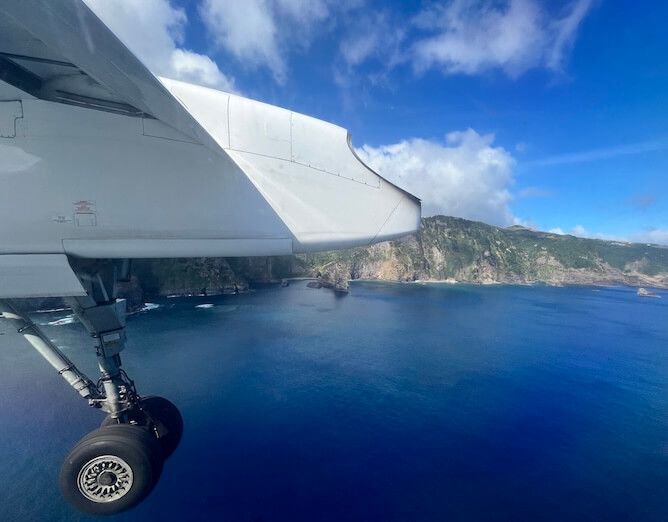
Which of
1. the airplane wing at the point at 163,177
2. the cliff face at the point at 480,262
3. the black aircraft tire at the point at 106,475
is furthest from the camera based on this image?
the cliff face at the point at 480,262

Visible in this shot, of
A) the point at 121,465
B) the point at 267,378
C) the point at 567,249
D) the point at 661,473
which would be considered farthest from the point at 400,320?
the point at 567,249

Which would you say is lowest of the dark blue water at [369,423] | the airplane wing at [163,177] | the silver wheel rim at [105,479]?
the dark blue water at [369,423]

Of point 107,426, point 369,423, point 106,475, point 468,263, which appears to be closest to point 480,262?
point 468,263

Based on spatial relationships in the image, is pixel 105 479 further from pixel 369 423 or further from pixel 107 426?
pixel 369 423

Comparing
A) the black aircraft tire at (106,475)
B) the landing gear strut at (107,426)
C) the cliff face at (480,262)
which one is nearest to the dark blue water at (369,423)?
the landing gear strut at (107,426)

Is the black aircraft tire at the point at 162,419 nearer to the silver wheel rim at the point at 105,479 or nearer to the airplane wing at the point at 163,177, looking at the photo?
the silver wheel rim at the point at 105,479
